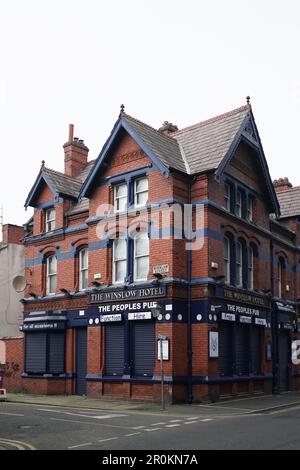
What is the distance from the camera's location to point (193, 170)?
24.2 metres

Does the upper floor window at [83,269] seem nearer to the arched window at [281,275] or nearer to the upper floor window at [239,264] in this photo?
the upper floor window at [239,264]

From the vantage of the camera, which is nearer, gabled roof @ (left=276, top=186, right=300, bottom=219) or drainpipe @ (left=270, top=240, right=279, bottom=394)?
drainpipe @ (left=270, top=240, right=279, bottom=394)

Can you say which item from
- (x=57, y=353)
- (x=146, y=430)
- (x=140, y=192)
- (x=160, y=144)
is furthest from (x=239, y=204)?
(x=146, y=430)

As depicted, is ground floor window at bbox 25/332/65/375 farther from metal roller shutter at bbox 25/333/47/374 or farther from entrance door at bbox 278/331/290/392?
entrance door at bbox 278/331/290/392

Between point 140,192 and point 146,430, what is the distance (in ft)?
40.1

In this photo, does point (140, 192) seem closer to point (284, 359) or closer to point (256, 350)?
point (256, 350)

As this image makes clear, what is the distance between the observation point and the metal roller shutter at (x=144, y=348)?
23.2 metres

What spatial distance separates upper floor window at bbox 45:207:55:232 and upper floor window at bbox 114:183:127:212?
17.5 feet

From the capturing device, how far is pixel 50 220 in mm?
30219

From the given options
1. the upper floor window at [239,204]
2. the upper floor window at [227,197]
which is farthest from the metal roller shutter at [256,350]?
the upper floor window at [227,197]

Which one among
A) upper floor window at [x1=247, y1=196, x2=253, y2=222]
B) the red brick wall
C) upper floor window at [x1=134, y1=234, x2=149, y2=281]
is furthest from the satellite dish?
upper floor window at [x1=247, y1=196, x2=253, y2=222]

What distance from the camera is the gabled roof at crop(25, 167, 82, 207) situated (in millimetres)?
29297
